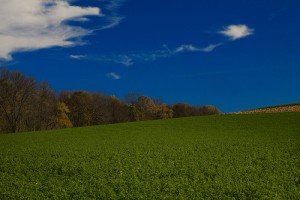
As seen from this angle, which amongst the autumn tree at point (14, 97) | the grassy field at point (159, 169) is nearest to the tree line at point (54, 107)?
the autumn tree at point (14, 97)

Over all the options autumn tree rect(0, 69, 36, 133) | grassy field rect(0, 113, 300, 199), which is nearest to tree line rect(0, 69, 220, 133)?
autumn tree rect(0, 69, 36, 133)

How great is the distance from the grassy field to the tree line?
48.7m

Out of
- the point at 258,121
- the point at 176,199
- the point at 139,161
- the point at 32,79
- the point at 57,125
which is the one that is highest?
the point at 32,79

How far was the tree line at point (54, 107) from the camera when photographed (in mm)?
91125

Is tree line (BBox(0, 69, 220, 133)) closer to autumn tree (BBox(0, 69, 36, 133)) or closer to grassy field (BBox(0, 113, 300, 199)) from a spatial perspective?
autumn tree (BBox(0, 69, 36, 133))

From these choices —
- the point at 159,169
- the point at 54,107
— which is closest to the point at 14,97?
the point at 54,107

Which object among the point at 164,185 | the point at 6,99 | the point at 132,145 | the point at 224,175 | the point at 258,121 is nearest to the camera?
the point at 164,185

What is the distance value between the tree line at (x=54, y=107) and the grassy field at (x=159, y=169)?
4867cm

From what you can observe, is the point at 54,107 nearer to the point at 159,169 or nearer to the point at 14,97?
the point at 14,97

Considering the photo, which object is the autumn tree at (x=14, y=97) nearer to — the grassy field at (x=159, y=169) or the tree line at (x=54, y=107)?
the tree line at (x=54, y=107)

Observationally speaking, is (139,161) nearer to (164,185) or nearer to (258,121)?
(164,185)

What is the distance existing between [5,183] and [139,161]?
353 inches

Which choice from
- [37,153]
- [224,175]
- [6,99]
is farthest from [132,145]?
[6,99]

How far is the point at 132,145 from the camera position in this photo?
3894 centimetres
